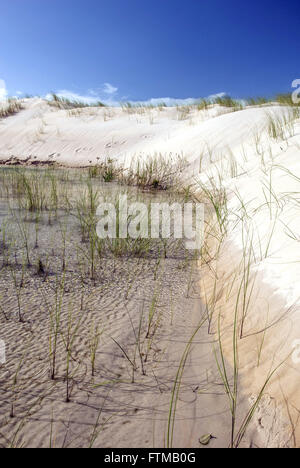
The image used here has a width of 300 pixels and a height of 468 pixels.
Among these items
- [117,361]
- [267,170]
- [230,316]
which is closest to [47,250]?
[117,361]

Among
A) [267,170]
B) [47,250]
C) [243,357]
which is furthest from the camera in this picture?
[267,170]

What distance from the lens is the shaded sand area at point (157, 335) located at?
3.18ft

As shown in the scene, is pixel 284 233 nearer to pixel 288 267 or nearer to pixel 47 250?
pixel 288 267

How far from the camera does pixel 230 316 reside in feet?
4.98

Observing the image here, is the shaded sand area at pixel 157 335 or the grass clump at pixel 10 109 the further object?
the grass clump at pixel 10 109

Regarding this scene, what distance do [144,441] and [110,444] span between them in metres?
0.10

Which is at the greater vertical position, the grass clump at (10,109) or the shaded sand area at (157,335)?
the grass clump at (10,109)

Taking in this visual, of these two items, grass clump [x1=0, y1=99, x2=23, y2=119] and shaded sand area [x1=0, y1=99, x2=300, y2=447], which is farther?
grass clump [x1=0, y1=99, x2=23, y2=119]

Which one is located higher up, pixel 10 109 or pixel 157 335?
pixel 10 109

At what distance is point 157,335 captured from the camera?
1.44 metres

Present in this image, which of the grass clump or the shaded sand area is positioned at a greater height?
the grass clump

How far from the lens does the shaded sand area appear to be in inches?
38.2

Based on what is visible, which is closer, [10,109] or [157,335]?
[157,335]

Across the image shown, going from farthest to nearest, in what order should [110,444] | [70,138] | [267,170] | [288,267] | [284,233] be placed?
[70,138], [267,170], [284,233], [288,267], [110,444]
